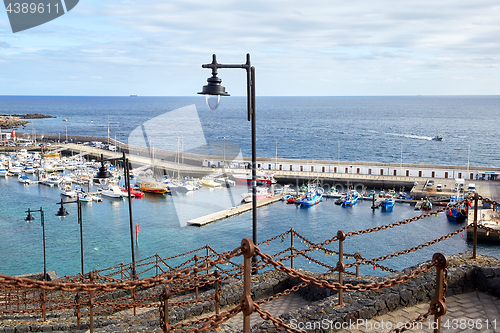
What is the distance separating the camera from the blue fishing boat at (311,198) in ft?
148

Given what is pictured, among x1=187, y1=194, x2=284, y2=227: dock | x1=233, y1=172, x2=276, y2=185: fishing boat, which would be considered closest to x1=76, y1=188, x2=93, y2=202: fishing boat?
x1=187, y1=194, x2=284, y2=227: dock

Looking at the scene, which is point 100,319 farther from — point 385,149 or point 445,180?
point 385,149

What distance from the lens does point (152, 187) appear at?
2029 inches

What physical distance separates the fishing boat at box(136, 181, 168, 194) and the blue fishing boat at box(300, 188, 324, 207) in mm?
16798

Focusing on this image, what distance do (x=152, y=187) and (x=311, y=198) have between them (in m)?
19.3

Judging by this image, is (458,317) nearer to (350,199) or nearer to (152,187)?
(350,199)

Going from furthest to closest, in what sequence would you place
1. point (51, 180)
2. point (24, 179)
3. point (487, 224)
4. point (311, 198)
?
point (24, 179) < point (51, 180) < point (311, 198) < point (487, 224)

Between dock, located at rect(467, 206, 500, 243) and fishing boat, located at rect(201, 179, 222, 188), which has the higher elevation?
fishing boat, located at rect(201, 179, 222, 188)

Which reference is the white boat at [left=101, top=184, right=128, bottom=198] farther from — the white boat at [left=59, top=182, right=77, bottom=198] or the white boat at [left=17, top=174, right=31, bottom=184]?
the white boat at [left=17, top=174, right=31, bottom=184]

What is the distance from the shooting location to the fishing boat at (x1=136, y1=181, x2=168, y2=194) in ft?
168

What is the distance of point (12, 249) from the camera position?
31.5 m

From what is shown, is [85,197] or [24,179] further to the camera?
[24,179]

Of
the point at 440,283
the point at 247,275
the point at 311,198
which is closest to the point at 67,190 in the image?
the point at 311,198

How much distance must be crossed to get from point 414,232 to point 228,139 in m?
71.4
